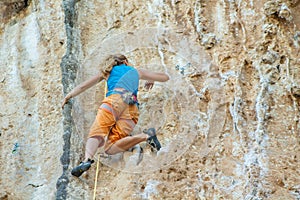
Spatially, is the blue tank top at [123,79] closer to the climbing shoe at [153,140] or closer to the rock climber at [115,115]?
the rock climber at [115,115]

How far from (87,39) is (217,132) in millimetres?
1778

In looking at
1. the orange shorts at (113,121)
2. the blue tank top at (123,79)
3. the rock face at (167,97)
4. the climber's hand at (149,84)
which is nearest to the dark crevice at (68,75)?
the rock face at (167,97)

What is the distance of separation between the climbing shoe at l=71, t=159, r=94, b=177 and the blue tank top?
1.98 ft

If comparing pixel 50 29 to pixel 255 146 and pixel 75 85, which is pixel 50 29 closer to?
pixel 75 85

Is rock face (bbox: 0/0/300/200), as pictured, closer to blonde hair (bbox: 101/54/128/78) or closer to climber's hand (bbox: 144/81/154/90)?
climber's hand (bbox: 144/81/154/90)

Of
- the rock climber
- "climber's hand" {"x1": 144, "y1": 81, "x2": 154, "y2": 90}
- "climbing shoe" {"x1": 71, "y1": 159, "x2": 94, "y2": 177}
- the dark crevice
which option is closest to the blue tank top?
the rock climber

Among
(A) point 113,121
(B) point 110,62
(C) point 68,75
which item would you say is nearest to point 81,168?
(A) point 113,121

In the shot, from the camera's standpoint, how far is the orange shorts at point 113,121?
475 cm

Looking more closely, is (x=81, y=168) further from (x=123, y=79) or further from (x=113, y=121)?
(x=123, y=79)

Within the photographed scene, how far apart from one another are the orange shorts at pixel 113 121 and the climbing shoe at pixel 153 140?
0.17 metres

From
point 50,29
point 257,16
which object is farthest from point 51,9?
point 257,16

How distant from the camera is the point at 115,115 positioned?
4.79 metres

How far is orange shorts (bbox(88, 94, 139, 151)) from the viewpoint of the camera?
475 cm

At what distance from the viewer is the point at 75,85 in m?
5.54
